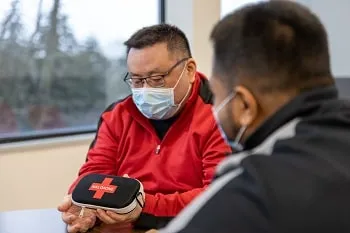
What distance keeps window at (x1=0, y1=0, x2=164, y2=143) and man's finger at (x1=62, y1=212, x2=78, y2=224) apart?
1431 millimetres

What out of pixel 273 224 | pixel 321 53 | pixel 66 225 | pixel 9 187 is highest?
pixel 321 53

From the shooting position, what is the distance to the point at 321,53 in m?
0.96

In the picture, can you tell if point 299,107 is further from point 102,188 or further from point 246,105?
point 102,188

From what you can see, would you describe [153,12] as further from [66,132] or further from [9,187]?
[9,187]

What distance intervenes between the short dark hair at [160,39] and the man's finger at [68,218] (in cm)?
63

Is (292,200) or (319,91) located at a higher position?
(319,91)

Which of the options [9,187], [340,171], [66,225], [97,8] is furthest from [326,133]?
[97,8]

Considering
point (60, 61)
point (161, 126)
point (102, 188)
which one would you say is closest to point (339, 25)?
point (60, 61)

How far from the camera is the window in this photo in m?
3.02

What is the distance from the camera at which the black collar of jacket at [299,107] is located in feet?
3.04

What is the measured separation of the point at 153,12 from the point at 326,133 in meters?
2.86

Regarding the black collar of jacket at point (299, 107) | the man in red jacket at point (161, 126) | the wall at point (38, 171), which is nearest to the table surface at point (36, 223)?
the man in red jacket at point (161, 126)

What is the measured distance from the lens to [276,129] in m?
0.94

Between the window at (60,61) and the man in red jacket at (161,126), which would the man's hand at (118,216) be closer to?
the man in red jacket at (161,126)
